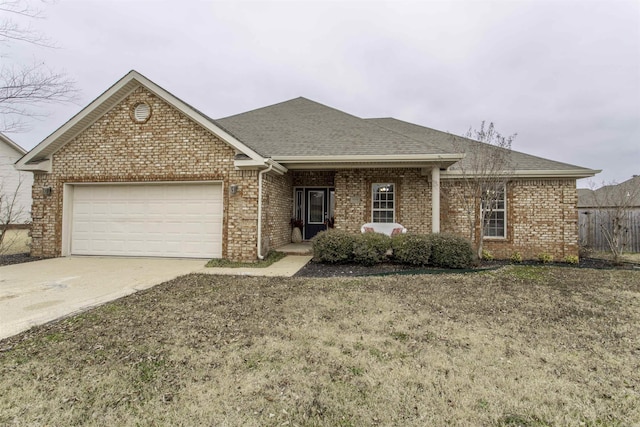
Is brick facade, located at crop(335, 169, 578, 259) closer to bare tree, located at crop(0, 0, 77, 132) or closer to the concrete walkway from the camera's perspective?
the concrete walkway

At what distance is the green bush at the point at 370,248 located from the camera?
795 cm

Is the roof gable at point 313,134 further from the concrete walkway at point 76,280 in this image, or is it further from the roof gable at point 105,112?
the concrete walkway at point 76,280

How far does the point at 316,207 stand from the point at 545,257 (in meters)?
7.81

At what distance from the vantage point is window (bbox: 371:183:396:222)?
1058cm

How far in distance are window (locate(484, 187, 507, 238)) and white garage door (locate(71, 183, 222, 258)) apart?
866 centimetres

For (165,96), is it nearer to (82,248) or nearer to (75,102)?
(75,102)

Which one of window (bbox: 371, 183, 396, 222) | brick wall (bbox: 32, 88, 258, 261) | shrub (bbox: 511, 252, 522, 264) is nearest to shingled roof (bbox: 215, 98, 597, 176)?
brick wall (bbox: 32, 88, 258, 261)

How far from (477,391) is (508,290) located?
394 centimetres

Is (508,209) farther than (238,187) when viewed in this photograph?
Yes

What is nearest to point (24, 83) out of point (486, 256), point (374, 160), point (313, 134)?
point (313, 134)

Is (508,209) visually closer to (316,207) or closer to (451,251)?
(451,251)

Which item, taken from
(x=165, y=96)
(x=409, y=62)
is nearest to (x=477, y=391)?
(x=165, y=96)

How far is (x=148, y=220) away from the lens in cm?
911

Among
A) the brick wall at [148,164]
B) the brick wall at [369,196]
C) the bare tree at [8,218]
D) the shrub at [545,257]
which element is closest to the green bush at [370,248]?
the brick wall at [369,196]
